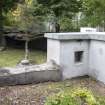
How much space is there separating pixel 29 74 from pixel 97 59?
6.95ft

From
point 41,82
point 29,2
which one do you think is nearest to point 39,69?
point 41,82

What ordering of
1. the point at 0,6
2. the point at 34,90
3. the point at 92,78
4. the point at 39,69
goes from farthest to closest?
the point at 0,6, the point at 92,78, the point at 39,69, the point at 34,90

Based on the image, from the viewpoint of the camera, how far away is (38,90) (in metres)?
7.38

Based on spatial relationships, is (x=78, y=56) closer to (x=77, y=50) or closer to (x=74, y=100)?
(x=77, y=50)

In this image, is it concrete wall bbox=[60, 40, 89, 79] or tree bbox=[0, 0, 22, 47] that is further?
tree bbox=[0, 0, 22, 47]

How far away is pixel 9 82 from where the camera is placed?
7.58 m

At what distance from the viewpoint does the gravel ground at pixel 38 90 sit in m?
6.54

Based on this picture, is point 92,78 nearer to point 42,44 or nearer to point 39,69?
point 39,69

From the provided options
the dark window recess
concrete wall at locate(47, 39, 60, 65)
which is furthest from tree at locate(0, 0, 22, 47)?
the dark window recess

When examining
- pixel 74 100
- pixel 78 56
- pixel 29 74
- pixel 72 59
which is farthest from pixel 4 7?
pixel 74 100

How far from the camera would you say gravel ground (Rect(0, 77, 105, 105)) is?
6543 mm

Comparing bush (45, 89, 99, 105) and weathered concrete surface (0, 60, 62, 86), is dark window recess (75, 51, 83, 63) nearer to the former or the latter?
weathered concrete surface (0, 60, 62, 86)

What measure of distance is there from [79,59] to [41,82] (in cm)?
152

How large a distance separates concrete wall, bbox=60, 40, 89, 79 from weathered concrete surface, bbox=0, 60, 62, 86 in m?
0.27
